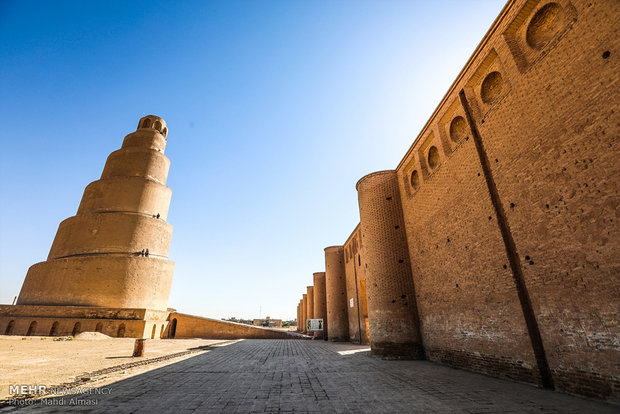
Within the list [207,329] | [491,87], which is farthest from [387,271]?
[207,329]

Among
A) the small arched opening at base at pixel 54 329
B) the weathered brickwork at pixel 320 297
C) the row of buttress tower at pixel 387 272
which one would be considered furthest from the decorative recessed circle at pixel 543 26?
the small arched opening at base at pixel 54 329

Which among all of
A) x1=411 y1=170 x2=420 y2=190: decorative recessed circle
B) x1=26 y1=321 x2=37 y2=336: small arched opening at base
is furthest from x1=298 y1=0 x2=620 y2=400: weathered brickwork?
x1=26 y1=321 x2=37 y2=336: small arched opening at base

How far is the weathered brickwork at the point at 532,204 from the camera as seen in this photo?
4.54 meters

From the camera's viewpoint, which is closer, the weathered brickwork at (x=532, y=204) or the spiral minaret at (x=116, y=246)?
the weathered brickwork at (x=532, y=204)

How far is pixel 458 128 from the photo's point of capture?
884cm

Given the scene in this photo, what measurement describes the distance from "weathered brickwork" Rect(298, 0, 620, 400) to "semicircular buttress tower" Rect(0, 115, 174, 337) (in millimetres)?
25476

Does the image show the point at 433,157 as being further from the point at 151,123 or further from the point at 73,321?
the point at 151,123

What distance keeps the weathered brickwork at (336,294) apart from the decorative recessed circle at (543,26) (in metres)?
19.9

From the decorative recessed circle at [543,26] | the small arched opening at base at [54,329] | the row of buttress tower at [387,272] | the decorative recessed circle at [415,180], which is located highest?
the decorative recessed circle at [543,26]

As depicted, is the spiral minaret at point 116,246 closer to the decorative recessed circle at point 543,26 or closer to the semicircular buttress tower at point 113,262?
the semicircular buttress tower at point 113,262

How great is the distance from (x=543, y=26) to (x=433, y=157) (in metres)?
4.89

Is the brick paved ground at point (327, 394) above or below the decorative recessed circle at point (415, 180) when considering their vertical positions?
below

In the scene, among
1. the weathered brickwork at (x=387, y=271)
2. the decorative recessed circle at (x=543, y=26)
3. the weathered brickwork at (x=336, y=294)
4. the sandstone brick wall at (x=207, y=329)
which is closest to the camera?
the decorative recessed circle at (x=543, y=26)

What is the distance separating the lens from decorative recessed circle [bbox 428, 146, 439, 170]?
33.2ft
